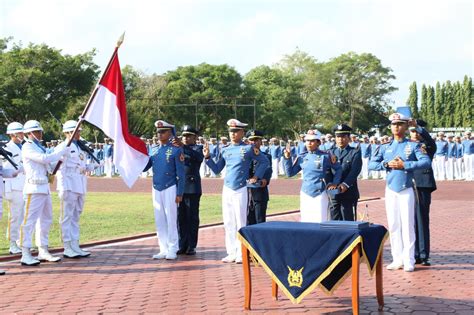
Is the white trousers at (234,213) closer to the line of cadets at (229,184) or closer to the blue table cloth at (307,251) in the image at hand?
the line of cadets at (229,184)

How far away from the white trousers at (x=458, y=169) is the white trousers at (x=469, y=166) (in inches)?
11.3

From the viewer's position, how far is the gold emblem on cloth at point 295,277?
6684 mm

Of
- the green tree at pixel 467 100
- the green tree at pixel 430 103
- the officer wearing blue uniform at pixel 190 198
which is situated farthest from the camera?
the green tree at pixel 430 103

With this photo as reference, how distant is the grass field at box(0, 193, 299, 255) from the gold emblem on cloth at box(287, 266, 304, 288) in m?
5.88

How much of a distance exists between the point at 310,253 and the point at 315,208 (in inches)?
109

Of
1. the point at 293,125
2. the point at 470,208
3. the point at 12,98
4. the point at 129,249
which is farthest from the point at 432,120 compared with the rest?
the point at 129,249

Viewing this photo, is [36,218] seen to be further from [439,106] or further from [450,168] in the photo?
[439,106]

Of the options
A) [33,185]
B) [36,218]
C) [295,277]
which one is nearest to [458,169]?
[36,218]

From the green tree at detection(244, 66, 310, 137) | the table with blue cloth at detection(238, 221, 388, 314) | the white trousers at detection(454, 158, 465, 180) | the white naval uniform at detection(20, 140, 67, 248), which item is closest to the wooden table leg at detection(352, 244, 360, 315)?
the table with blue cloth at detection(238, 221, 388, 314)

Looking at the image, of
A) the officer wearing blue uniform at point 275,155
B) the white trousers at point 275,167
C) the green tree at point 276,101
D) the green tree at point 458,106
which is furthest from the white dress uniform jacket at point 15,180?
the green tree at point 458,106

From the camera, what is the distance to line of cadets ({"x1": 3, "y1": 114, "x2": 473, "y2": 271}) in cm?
913

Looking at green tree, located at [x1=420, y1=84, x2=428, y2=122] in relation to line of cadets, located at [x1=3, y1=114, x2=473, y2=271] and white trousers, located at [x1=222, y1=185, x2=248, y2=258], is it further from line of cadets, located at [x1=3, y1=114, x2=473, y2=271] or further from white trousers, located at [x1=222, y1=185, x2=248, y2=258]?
white trousers, located at [x1=222, y1=185, x2=248, y2=258]

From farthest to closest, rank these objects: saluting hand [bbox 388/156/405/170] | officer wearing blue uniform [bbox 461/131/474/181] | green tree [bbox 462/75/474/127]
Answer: green tree [bbox 462/75/474/127] < officer wearing blue uniform [bbox 461/131/474/181] < saluting hand [bbox 388/156/405/170]

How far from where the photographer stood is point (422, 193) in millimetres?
9789
